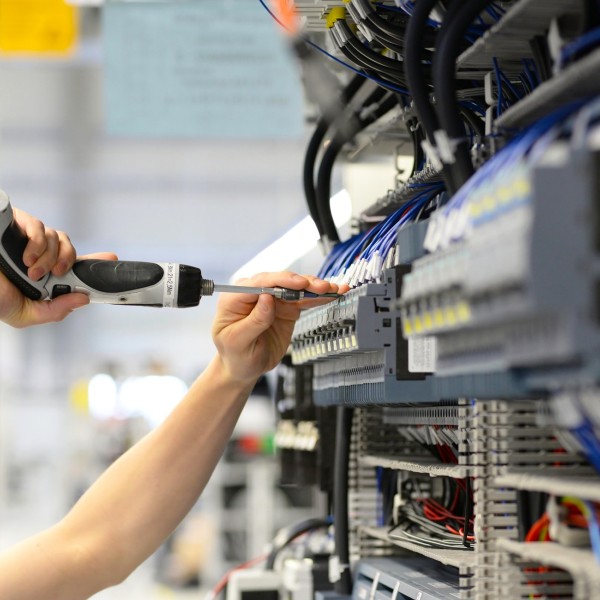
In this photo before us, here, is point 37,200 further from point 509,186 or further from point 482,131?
point 509,186

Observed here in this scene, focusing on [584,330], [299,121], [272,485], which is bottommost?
[272,485]

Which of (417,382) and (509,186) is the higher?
(509,186)

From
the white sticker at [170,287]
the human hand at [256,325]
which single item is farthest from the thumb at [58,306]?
the human hand at [256,325]

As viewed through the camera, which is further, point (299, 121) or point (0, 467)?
point (0, 467)

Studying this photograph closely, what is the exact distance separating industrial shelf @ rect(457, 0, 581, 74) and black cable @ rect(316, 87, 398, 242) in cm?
59

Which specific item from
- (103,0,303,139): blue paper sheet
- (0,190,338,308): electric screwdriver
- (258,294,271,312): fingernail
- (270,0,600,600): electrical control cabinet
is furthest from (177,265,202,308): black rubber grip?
(103,0,303,139): blue paper sheet

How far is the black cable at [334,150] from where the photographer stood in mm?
1850

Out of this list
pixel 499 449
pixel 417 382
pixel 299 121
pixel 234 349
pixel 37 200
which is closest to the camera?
pixel 499 449

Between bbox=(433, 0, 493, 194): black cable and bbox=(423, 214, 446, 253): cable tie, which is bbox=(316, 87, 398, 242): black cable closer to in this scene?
bbox=(433, 0, 493, 194): black cable

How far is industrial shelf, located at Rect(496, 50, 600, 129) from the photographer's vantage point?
85 centimetres

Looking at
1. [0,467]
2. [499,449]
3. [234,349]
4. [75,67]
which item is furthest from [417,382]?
[0,467]

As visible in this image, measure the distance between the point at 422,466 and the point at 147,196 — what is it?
5075 mm

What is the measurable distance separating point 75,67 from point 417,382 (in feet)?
12.8

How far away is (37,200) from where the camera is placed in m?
6.70
